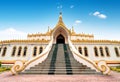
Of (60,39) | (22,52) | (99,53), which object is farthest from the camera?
(60,39)

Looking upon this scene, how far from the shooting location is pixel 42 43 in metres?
25.9

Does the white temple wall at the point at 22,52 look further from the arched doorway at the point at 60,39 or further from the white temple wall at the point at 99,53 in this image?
the white temple wall at the point at 99,53

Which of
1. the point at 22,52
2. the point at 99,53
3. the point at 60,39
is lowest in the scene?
the point at 99,53

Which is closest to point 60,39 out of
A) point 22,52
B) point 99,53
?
point 22,52

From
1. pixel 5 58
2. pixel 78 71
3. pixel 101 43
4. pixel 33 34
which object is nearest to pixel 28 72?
pixel 78 71

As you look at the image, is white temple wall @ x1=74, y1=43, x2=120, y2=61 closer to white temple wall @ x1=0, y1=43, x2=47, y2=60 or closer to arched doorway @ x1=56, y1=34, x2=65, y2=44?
arched doorway @ x1=56, y1=34, x2=65, y2=44

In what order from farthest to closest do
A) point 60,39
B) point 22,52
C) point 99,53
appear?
point 60,39, point 22,52, point 99,53

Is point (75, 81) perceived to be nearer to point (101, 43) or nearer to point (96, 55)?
point (96, 55)

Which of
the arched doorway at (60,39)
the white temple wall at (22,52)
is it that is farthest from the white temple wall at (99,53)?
the white temple wall at (22,52)

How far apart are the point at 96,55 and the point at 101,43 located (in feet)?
10.9

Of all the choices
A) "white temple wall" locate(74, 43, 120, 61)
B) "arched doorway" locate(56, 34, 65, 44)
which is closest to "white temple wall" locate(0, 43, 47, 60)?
"arched doorway" locate(56, 34, 65, 44)

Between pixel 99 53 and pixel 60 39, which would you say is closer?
pixel 99 53

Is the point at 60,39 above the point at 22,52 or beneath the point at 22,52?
above

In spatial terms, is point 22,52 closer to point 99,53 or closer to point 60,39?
point 60,39
